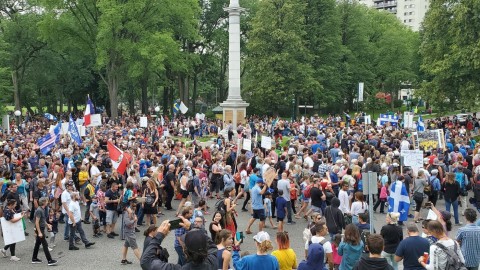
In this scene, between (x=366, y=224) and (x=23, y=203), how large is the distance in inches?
377

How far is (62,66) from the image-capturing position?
54594 mm

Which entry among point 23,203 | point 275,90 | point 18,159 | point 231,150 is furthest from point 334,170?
point 275,90

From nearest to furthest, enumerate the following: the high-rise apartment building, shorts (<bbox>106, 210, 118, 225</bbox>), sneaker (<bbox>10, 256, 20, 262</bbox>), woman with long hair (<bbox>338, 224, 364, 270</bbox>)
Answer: woman with long hair (<bbox>338, 224, 364, 270</bbox>)
sneaker (<bbox>10, 256, 20, 262</bbox>)
shorts (<bbox>106, 210, 118, 225</bbox>)
the high-rise apartment building

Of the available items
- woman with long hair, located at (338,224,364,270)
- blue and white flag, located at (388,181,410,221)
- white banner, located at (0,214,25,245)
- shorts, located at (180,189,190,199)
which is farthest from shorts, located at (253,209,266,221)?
white banner, located at (0,214,25,245)

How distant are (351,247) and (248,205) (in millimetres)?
9949

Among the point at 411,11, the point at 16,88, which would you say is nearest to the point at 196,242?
the point at 16,88

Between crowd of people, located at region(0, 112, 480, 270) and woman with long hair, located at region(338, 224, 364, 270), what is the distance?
0.02m

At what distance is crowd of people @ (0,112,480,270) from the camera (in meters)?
7.07

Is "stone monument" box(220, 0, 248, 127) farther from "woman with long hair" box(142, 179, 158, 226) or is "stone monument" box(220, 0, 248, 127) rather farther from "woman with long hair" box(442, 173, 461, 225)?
"woman with long hair" box(442, 173, 461, 225)

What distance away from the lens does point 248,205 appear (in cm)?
1778

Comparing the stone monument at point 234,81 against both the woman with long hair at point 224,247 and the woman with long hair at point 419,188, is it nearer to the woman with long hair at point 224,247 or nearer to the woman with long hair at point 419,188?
the woman with long hair at point 419,188

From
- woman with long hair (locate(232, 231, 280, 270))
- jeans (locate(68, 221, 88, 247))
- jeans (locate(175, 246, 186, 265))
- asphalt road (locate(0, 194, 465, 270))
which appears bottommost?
asphalt road (locate(0, 194, 465, 270))

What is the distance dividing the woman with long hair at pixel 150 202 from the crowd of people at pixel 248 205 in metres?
0.03

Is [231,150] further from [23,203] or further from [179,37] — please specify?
[179,37]
